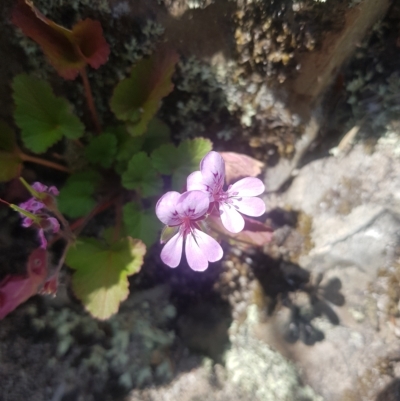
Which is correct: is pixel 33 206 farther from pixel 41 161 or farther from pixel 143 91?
pixel 143 91

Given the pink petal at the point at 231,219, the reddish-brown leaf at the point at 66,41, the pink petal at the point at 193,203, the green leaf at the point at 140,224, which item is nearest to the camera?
the pink petal at the point at 193,203

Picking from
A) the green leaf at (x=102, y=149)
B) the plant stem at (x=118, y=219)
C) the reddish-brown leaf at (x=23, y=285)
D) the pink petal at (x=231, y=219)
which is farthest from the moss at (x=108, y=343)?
the pink petal at (x=231, y=219)

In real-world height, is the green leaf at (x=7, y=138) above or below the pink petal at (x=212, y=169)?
below

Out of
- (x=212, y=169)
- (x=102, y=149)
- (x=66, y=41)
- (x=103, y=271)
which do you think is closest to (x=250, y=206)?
(x=212, y=169)

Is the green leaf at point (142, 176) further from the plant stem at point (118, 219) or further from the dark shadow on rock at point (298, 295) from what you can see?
the dark shadow on rock at point (298, 295)

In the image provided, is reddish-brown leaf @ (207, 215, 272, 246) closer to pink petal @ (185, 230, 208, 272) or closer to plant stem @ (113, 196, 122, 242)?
plant stem @ (113, 196, 122, 242)

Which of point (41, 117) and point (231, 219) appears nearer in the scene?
point (231, 219)
